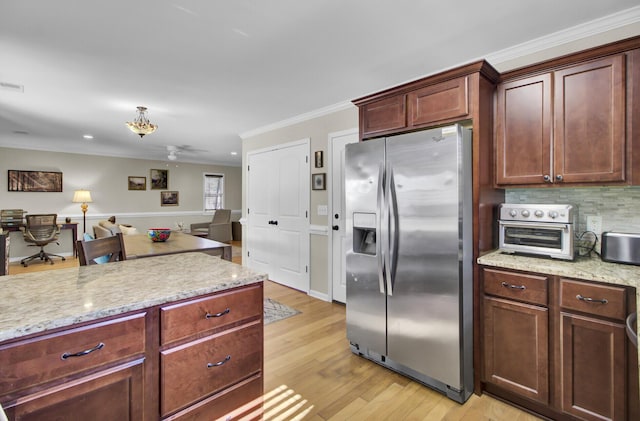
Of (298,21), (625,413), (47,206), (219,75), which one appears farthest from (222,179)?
(625,413)

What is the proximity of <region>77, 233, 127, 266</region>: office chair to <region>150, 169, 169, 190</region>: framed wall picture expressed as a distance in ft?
22.8

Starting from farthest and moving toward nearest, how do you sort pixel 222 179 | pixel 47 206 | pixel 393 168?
pixel 222 179
pixel 47 206
pixel 393 168

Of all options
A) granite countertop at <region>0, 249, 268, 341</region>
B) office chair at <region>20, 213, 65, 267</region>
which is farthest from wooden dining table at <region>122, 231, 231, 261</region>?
office chair at <region>20, 213, 65, 267</region>

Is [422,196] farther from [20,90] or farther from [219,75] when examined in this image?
[20,90]

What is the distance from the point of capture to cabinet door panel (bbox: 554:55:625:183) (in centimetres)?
175

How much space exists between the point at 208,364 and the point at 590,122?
244cm

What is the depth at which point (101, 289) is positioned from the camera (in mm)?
1201

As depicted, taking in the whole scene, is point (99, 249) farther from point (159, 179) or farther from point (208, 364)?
point (159, 179)

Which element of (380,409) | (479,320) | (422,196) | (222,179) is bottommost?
(380,409)

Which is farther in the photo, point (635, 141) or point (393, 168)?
point (393, 168)

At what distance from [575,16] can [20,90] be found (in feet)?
15.7

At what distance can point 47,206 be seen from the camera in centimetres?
664

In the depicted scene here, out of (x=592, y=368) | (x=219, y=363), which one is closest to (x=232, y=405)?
(x=219, y=363)

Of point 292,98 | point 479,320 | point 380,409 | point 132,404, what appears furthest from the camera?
point 292,98
